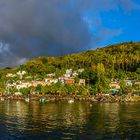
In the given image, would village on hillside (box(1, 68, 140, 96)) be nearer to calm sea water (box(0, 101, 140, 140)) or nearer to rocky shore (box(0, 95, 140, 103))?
rocky shore (box(0, 95, 140, 103))

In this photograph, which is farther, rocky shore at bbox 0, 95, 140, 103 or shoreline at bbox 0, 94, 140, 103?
rocky shore at bbox 0, 95, 140, 103

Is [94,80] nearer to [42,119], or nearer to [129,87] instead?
[129,87]

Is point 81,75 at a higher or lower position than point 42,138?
higher

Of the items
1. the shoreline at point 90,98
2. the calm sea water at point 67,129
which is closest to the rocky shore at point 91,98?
the shoreline at point 90,98

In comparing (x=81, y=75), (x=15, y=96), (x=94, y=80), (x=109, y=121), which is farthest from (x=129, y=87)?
(x=109, y=121)

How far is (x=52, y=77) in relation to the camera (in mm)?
198375

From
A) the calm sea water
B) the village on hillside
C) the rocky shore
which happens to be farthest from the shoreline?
the calm sea water

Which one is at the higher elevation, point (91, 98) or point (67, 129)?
point (91, 98)

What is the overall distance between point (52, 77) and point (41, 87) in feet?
101

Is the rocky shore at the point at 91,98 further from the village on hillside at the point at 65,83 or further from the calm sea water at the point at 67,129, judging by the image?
the calm sea water at the point at 67,129

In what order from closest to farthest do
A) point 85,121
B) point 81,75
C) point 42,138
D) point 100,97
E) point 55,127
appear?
point 42,138
point 55,127
point 85,121
point 100,97
point 81,75

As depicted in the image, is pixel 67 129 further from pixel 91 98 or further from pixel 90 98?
pixel 90 98

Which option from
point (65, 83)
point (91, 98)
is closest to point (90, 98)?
point (91, 98)

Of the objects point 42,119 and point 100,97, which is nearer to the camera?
point 42,119
